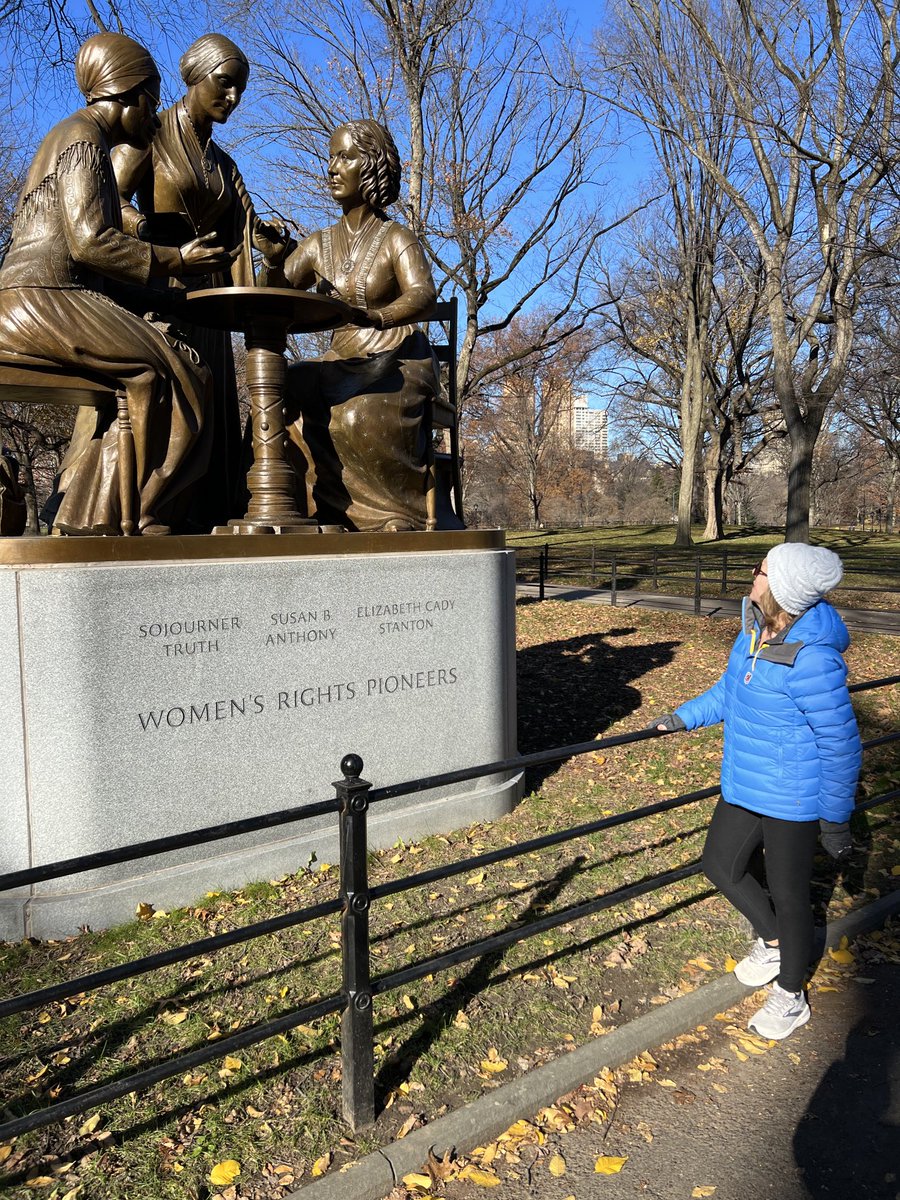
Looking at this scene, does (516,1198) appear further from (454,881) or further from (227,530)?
(227,530)

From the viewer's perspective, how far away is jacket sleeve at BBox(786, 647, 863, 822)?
9.87ft

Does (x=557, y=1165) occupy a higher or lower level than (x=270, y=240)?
lower

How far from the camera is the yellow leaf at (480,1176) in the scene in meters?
2.68

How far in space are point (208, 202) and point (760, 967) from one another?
5.22m

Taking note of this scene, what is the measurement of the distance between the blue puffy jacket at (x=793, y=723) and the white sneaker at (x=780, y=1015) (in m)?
0.77

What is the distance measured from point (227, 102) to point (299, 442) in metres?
2.01

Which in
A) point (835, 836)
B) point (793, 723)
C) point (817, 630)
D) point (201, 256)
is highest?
point (201, 256)

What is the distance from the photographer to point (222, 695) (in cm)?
439

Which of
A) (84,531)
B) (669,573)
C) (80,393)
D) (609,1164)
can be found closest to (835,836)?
(609,1164)

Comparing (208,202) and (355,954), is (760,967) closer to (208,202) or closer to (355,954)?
(355,954)

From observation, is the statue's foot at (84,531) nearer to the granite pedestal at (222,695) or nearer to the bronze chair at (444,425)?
the granite pedestal at (222,695)

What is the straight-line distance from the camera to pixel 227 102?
200 inches

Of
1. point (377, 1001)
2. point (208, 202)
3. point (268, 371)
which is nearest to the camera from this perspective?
point (377, 1001)

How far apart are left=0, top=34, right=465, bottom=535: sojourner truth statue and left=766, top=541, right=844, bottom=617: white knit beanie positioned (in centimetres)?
282
